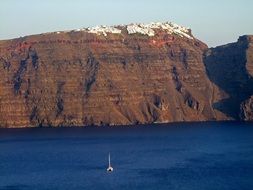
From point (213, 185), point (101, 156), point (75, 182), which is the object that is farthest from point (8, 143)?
point (213, 185)

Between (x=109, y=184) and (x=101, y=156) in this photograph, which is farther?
(x=101, y=156)

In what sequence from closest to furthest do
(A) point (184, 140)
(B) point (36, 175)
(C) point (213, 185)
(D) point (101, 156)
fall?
(C) point (213, 185) → (B) point (36, 175) → (D) point (101, 156) → (A) point (184, 140)

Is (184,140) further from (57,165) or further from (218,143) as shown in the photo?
(57,165)

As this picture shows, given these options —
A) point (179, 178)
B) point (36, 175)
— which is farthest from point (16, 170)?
point (179, 178)

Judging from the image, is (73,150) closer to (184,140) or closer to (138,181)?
(184,140)

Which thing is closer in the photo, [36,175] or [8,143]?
[36,175]

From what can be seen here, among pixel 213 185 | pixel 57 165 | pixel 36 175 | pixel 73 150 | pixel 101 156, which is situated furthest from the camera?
pixel 73 150
